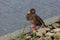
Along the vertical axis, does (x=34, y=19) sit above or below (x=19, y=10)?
below

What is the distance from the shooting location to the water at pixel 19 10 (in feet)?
17.2

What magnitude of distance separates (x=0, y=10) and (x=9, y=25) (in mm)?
874

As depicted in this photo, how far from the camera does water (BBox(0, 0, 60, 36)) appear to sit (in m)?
5.23

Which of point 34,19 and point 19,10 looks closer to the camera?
point 34,19

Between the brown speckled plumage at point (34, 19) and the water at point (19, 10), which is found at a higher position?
the water at point (19, 10)

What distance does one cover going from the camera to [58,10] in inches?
240

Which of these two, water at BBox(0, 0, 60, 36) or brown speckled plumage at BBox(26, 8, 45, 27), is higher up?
water at BBox(0, 0, 60, 36)

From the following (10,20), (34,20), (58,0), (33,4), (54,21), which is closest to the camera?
(34,20)

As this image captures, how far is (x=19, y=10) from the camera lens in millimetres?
6059

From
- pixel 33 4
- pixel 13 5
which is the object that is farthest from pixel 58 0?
pixel 13 5

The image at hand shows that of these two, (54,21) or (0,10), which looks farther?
(0,10)

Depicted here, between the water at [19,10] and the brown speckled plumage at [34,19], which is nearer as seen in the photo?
the brown speckled plumage at [34,19]

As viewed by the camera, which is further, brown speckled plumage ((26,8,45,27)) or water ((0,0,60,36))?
water ((0,0,60,36))

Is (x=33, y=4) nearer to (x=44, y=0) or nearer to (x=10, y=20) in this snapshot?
(x=44, y=0)
